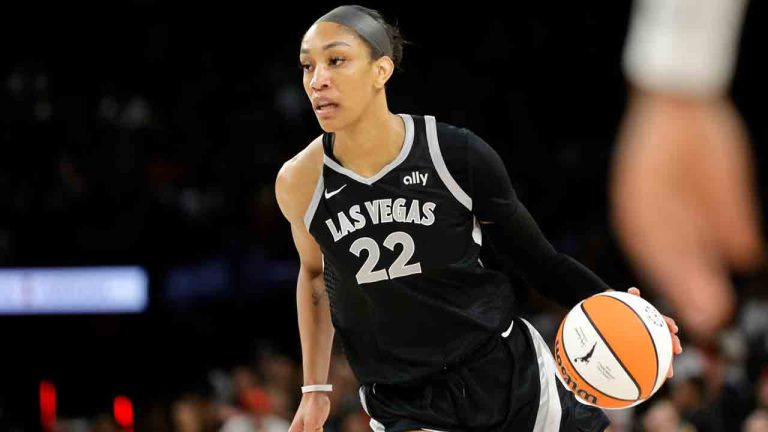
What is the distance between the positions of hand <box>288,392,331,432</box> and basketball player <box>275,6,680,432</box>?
0.21m

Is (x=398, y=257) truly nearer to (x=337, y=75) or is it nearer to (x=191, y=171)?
(x=337, y=75)

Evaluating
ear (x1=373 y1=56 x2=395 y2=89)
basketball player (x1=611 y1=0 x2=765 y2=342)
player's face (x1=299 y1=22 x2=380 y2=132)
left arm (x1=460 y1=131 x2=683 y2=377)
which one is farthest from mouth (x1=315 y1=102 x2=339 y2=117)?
basketball player (x1=611 y1=0 x2=765 y2=342)

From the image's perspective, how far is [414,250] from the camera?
3551mm

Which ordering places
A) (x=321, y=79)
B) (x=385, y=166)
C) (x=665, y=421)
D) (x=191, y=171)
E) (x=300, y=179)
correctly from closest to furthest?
1. (x=321, y=79)
2. (x=385, y=166)
3. (x=300, y=179)
4. (x=665, y=421)
5. (x=191, y=171)

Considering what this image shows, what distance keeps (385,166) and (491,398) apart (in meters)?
0.82

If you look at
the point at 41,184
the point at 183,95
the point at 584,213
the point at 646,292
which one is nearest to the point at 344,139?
the point at 646,292

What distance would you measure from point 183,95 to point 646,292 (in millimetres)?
6851

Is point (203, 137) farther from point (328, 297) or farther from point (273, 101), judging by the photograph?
point (328, 297)

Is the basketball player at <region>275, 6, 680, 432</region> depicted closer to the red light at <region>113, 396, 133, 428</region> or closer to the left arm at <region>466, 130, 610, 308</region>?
the left arm at <region>466, 130, 610, 308</region>

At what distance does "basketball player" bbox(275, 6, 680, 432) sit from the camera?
3566 mm

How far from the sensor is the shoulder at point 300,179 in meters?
3.74

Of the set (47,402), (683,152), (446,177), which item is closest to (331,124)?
(446,177)

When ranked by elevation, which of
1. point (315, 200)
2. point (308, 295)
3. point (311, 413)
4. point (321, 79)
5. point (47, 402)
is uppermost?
point (321, 79)

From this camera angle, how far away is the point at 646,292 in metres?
10.6
